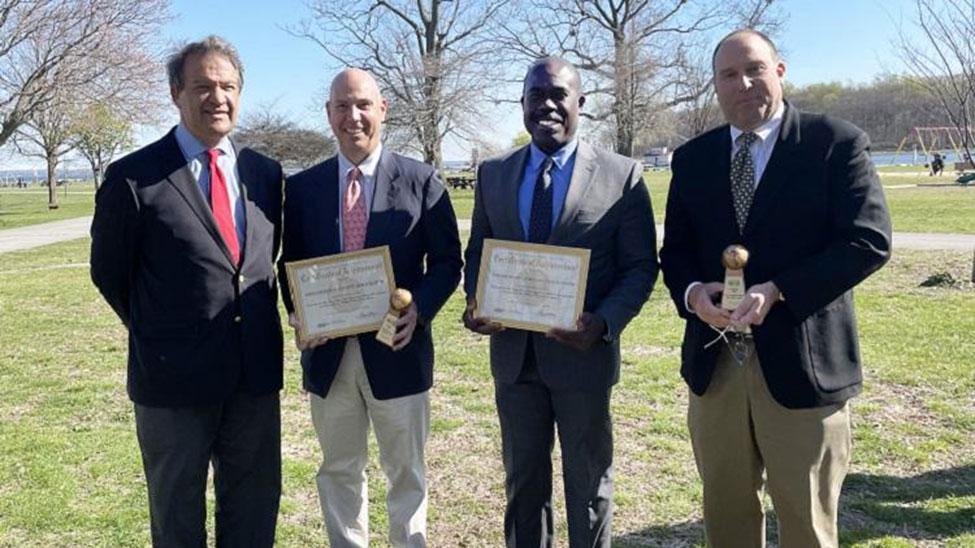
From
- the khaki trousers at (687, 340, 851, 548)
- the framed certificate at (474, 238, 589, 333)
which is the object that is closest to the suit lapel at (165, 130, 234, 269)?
the framed certificate at (474, 238, 589, 333)

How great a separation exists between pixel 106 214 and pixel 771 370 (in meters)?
2.69

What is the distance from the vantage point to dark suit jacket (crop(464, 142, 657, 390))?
3.32 meters

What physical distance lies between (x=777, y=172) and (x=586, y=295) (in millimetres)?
920

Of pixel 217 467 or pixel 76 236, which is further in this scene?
pixel 76 236

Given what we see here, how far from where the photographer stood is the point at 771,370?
2.97 metres

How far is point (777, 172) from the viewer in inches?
116

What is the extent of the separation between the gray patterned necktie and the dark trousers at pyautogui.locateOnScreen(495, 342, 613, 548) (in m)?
0.96

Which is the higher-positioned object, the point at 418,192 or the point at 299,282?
the point at 418,192

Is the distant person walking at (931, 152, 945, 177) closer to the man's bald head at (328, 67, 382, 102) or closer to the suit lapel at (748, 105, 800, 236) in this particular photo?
the suit lapel at (748, 105, 800, 236)

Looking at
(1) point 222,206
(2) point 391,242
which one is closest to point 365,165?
(2) point 391,242

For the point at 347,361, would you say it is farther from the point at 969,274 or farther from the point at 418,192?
the point at 969,274

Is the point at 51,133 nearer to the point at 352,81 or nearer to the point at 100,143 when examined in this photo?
the point at 100,143

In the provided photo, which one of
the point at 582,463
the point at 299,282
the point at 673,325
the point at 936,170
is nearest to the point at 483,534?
the point at 582,463

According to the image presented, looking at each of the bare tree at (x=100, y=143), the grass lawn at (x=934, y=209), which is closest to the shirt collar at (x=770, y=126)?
the grass lawn at (x=934, y=209)
